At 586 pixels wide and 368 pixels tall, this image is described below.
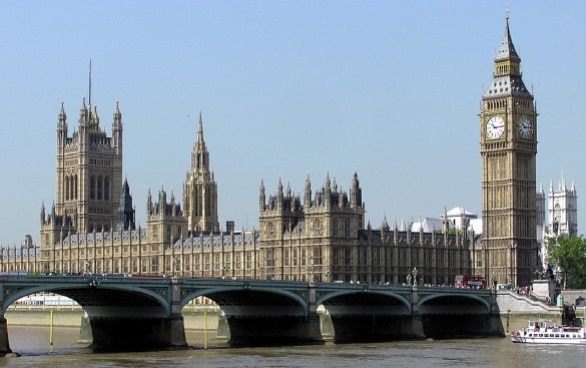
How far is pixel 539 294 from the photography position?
425 feet

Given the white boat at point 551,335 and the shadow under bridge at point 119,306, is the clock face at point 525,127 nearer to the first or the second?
the white boat at point 551,335

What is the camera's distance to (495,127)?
15600 cm

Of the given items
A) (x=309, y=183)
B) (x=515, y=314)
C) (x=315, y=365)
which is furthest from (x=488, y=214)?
(x=315, y=365)

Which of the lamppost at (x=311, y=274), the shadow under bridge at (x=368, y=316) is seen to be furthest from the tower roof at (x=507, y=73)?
the shadow under bridge at (x=368, y=316)

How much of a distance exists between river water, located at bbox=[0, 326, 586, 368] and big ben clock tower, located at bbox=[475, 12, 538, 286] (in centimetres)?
4625

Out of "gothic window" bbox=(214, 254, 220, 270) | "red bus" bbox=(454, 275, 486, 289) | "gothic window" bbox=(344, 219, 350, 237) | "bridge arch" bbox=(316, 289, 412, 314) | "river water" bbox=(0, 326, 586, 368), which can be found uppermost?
"gothic window" bbox=(344, 219, 350, 237)

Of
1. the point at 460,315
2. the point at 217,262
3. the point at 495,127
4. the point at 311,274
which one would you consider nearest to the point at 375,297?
the point at 460,315

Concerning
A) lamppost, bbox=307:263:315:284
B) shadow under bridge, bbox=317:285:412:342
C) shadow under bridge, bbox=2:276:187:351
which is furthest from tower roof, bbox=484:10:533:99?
shadow under bridge, bbox=2:276:187:351

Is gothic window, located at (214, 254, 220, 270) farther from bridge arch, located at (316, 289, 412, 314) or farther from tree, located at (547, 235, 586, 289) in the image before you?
bridge arch, located at (316, 289, 412, 314)

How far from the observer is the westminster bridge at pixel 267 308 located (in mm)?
92938

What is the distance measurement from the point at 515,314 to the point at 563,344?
57.5ft

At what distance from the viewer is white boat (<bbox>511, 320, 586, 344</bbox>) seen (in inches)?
4213

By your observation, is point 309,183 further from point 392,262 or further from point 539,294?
point 539,294

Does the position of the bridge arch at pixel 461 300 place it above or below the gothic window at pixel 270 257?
below
